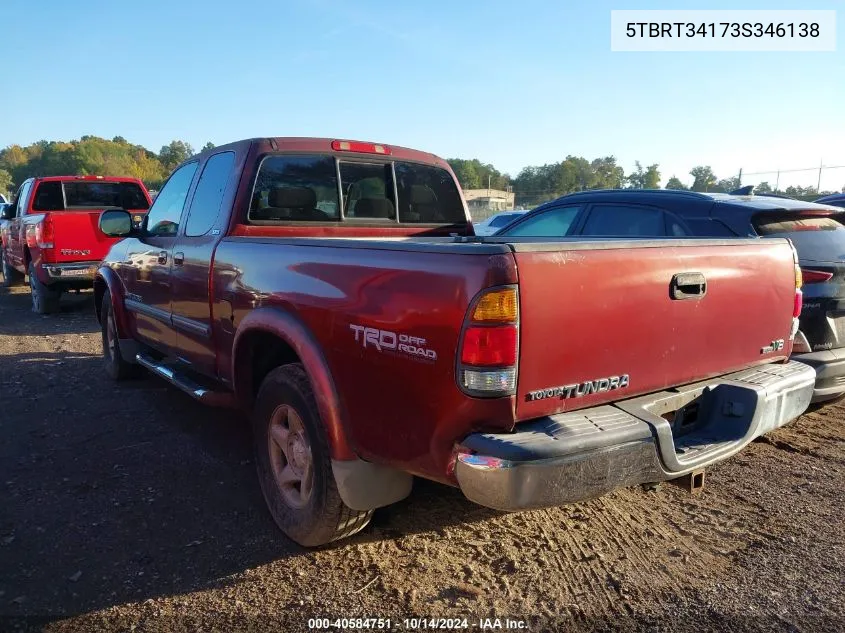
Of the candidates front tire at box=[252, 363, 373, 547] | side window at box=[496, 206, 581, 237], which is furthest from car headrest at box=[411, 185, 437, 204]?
front tire at box=[252, 363, 373, 547]

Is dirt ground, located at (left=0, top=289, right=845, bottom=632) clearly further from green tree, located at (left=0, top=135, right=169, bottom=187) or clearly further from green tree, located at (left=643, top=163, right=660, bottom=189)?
green tree, located at (left=0, top=135, right=169, bottom=187)

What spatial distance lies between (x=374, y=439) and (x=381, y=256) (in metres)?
0.73

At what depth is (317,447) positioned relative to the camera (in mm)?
2838

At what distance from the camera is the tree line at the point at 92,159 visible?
94875 mm

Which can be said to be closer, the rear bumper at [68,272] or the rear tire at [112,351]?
the rear tire at [112,351]

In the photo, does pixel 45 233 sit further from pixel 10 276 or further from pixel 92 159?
pixel 92 159

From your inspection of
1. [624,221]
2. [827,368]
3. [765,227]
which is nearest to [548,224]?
[624,221]

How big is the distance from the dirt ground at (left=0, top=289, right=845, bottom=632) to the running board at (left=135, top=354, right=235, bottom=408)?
50 cm

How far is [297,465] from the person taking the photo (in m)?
3.15

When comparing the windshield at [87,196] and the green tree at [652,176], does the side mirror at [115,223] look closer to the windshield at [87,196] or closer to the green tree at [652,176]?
the windshield at [87,196]

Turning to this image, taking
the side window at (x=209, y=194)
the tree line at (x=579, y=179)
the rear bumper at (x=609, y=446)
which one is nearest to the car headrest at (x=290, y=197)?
the side window at (x=209, y=194)

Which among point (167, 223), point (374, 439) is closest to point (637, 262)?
point (374, 439)

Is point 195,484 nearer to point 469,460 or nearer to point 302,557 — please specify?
point 302,557

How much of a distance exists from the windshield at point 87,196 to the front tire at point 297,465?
853 cm
